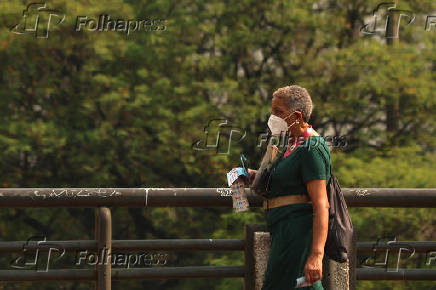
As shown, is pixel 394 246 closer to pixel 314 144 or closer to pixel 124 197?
pixel 314 144

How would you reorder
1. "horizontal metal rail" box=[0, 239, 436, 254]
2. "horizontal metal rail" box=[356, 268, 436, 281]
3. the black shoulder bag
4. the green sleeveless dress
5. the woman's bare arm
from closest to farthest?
1. the woman's bare arm
2. the green sleeveless dress
3. the black shoulder bag
4. "horizontal metal rail" box=[0, 239, 436, 254]
5. "horizontal metal rail" box=[356, 268, 436, 281]

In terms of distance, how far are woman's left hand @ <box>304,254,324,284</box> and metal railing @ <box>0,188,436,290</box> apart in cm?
112

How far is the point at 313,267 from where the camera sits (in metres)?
4.02

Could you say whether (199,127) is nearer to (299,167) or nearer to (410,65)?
(410,65)

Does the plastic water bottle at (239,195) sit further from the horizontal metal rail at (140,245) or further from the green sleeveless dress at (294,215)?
the horizontal metal rail at (140,245)

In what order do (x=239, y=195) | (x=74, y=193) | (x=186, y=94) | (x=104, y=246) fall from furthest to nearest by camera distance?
(x=186, y=94)
(x=104, y=246)
(x=74, y=193)
(x=239, y=195)

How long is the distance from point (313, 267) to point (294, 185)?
43 cm

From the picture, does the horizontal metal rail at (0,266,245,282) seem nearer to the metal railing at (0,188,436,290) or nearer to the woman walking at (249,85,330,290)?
the metal railing at (0,188,436,290)

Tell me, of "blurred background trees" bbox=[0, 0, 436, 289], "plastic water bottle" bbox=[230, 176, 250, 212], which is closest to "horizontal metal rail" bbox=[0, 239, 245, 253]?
"plastic water bottle" bbox=[230, 176, 250, 212]


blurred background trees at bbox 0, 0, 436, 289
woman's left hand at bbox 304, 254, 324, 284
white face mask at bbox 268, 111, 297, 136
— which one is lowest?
woman's left hand at bbox 304, 254, 324, 284

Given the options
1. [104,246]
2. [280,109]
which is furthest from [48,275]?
[280,109]

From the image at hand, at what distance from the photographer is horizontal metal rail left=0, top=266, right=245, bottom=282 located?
5.26 m

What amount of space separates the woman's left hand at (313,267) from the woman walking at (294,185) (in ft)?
0.08

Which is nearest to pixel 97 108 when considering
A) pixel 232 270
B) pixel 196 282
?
pixel 196 282
